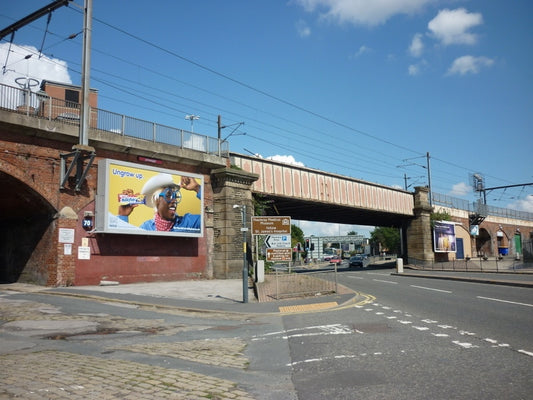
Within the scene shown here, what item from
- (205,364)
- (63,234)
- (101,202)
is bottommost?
(205,364)

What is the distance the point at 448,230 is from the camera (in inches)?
2197

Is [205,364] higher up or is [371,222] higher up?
[371,222]

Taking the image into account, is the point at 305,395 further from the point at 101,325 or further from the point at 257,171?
the point at 257,171

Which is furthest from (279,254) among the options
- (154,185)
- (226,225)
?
(226,225)

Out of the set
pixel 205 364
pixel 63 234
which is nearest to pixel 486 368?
pixel 205 364

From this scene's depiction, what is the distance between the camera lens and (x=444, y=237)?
5491 centimetres

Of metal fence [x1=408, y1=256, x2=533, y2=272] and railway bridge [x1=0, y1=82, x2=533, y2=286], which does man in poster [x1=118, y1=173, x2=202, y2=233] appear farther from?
metal fence [x1=408, y1=256, x2=533, y2=272]

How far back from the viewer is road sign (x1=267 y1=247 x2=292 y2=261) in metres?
17.6

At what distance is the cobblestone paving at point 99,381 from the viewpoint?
5.14 m

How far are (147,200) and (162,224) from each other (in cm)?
161

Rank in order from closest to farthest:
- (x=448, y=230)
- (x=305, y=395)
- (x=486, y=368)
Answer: (x=305, y=395), (x=486, y=368), (x=448, y=230)

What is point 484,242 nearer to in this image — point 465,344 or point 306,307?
point 306,307

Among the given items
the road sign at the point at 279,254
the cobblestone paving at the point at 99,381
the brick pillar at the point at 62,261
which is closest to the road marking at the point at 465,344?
the cobblestone paving at the point at 99,381

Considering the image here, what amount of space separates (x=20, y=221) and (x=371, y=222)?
4696cm
